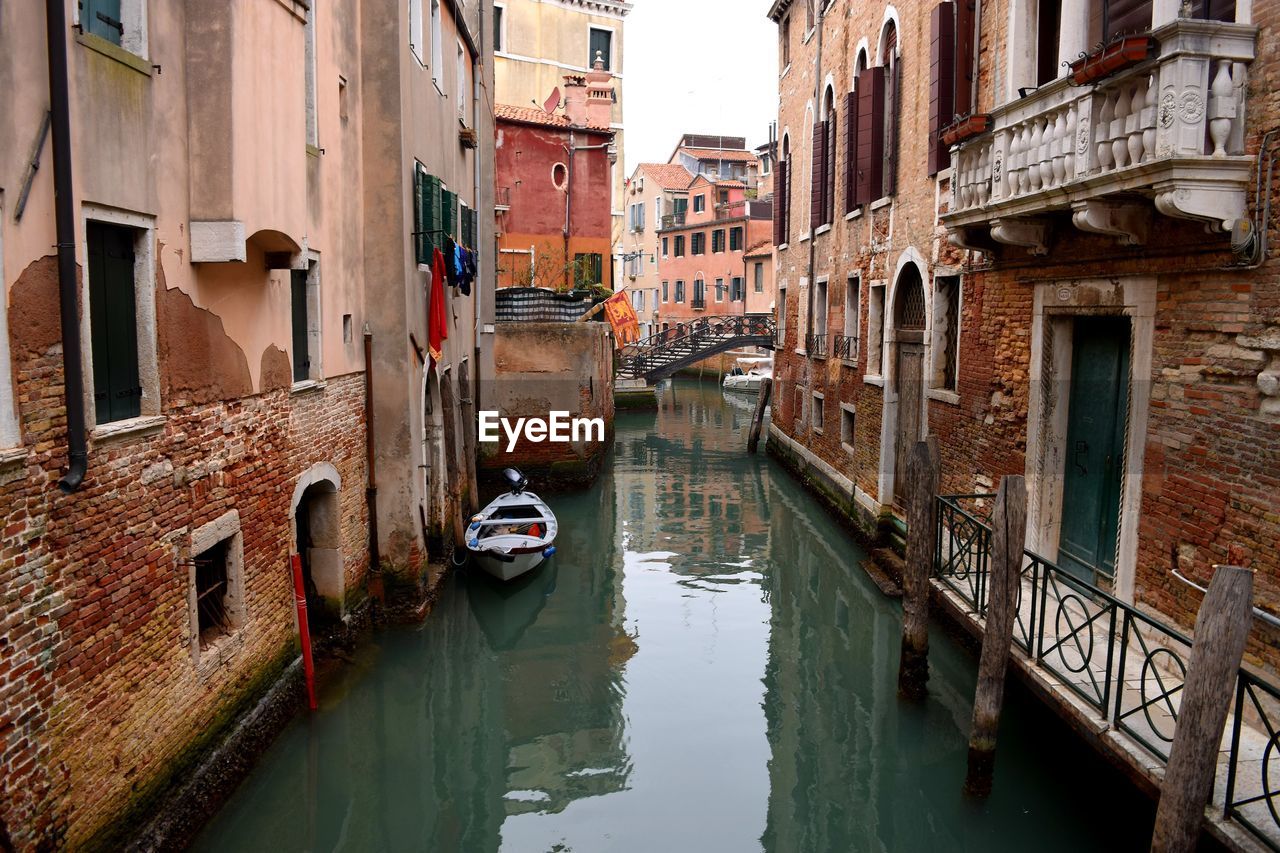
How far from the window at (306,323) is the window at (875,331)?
24.6 ft

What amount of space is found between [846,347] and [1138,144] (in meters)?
9.04

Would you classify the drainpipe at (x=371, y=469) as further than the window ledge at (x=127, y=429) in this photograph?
Yes

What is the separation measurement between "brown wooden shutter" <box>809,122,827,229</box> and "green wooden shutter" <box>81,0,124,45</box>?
12.2 m

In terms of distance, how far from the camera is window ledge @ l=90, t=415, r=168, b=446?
480 cm

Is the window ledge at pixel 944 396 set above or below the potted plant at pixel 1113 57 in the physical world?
below

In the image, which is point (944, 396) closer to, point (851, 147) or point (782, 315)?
point (851, 147)

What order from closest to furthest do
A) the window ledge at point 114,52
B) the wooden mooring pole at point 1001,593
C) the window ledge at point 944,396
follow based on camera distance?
the window ledge at point 114,52, the wooden mooring pole at point 1001,593, the window ledge at point 944,396

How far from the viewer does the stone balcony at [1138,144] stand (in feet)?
17.3

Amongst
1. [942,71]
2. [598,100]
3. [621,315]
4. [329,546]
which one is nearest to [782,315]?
[621,315]

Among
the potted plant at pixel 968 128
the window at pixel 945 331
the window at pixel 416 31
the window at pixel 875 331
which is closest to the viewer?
the potted plant at pixel 968 128

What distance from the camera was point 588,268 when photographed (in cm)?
2355

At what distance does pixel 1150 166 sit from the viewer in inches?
213

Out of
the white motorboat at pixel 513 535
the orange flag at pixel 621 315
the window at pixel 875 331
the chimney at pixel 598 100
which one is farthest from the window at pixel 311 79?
the chimney at pixel 598 100

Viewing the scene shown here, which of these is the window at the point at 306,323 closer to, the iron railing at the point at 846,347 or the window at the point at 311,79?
the window at the point at 311,79
